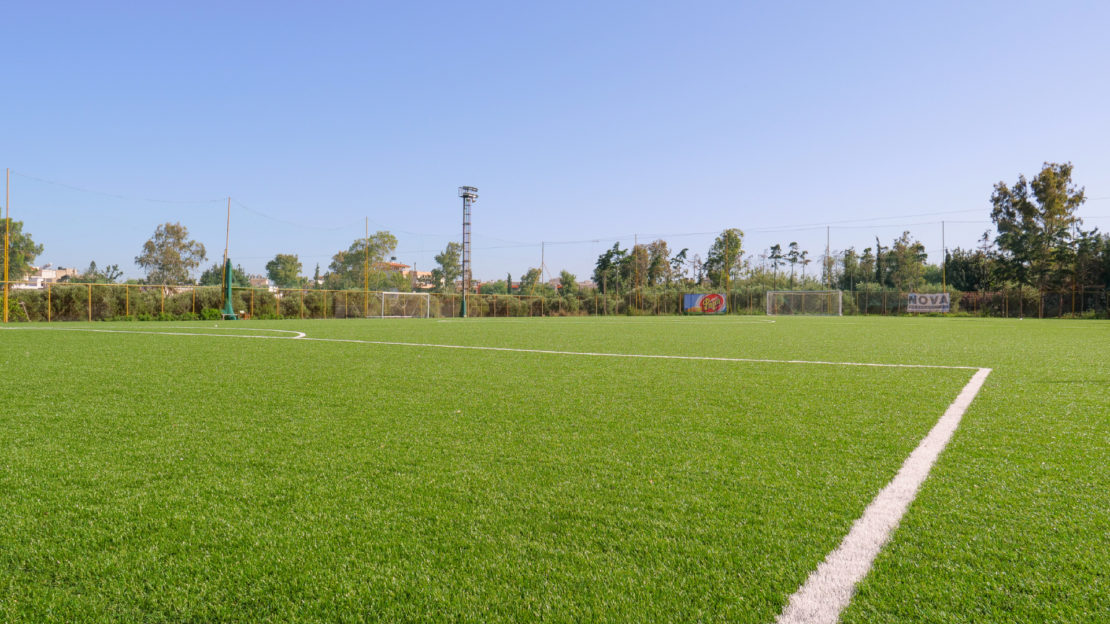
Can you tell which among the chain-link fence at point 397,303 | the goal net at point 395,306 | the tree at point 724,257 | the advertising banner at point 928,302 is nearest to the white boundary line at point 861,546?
the chain-link fence at point 397,303

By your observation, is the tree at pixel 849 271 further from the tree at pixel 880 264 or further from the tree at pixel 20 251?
the tree at pixel 20 251

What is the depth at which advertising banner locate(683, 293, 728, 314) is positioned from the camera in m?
37.5

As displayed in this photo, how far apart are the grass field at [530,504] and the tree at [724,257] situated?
45331 millimetres

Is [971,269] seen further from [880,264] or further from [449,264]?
[449,264]

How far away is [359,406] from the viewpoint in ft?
12.1

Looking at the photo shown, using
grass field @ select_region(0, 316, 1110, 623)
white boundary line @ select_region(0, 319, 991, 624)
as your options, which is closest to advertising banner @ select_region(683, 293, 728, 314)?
grass field @ select_region(0, 316, 1110, 623)

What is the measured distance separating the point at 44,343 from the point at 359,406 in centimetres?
748

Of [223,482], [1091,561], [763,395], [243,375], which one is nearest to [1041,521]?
[1091,561]

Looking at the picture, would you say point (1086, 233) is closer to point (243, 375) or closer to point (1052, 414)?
point (1052, 414)

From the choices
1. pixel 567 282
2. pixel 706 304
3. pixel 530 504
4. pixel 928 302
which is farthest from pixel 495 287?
pixel 530 504

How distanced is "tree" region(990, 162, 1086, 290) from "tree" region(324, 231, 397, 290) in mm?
50734

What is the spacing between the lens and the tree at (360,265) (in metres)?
60.7

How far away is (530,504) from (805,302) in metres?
37.9

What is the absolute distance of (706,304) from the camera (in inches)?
1487
